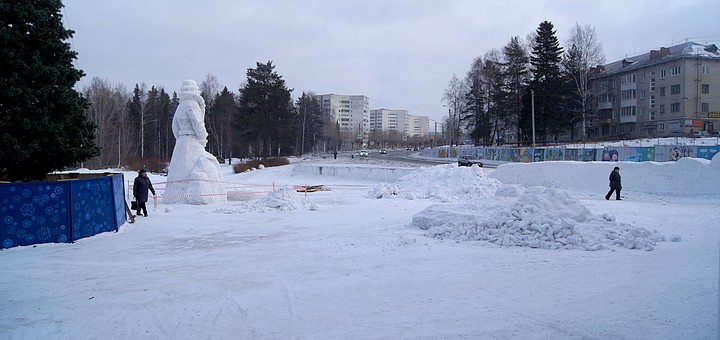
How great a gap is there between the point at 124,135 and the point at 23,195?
4824 centimetres

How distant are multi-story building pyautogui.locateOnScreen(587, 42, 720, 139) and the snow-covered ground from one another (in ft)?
159

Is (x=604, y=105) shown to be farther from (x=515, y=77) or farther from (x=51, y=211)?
(x=51, y=211)

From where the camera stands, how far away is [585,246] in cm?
1052

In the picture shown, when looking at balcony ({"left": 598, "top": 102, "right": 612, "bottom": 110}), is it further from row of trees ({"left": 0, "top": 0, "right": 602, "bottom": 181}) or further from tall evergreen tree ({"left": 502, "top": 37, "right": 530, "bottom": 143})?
tall evergreen tree ({"left": 502, "top": 37, "right": 530, "bottom": 143})

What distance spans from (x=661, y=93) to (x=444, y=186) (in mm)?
48527

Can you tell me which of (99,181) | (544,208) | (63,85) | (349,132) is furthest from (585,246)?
(349,132)

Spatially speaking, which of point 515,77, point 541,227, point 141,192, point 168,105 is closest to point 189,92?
point 141,192

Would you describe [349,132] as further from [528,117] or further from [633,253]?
[633,253]

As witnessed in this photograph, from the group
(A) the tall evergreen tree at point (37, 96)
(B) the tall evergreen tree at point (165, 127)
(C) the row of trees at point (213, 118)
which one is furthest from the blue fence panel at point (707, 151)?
(B) the tall evergreen tree at point (165, 127)

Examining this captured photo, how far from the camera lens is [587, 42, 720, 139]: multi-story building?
56312mm

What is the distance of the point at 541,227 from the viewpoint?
36.6 feet

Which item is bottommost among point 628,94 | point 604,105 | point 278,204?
point 278,204

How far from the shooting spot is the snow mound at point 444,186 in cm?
2384

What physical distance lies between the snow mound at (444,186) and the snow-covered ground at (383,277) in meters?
8.01
